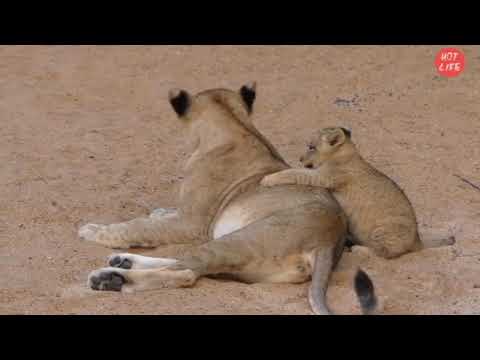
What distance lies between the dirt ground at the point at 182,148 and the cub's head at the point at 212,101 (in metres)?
1.00

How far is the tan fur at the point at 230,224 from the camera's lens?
20.3 feet

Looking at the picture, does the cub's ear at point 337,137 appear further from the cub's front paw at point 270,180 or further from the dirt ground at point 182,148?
the dirt ground at point 182,148

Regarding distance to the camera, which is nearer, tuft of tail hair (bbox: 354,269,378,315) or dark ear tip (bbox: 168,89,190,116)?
tuft of tail hair (bbox: 354,269,378,315)

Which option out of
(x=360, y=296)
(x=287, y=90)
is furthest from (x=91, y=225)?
(x=287, y=90)

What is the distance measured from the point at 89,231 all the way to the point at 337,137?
7.14ft

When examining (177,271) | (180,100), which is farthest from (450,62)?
(177,271)

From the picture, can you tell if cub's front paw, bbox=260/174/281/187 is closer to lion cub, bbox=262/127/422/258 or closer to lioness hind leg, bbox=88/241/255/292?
lion cub, bbox=262/127/422/258

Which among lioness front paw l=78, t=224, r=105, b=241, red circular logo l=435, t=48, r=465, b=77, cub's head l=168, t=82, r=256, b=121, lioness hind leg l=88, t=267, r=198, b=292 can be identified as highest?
red circular logo l=435, t=48, r=465, b=77

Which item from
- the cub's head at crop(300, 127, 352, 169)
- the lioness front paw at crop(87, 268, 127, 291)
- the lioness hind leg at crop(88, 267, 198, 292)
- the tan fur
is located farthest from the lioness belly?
the lioness front paw at crop(87, 268, 127, 291)

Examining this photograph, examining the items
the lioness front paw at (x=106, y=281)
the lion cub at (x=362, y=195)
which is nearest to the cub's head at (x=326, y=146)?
the lion cub at (x=362, y=195)

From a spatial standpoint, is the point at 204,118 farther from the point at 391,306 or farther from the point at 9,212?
the point at 391,306

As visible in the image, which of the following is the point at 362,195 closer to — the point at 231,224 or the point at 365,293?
the point at 231,224

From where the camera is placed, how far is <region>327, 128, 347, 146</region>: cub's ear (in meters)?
7.71

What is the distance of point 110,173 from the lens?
352 inches
